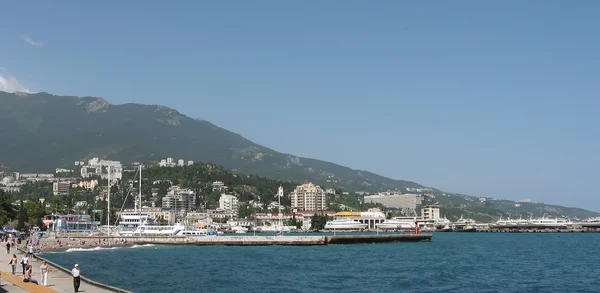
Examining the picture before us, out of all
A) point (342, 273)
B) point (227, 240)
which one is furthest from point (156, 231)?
point (342, 273)

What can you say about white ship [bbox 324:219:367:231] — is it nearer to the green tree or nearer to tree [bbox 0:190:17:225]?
the green tree

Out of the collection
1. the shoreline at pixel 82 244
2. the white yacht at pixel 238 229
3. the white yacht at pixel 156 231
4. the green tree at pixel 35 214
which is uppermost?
the green tree at pixel 35 214

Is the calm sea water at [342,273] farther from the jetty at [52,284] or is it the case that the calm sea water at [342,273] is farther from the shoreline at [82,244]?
the shoreline at [82,244]

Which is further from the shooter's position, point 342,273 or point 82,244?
point 82,244

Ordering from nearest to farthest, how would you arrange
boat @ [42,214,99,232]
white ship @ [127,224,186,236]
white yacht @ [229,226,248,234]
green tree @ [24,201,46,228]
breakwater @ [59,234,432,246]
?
1. breakwater @ [59,234,432,246]
2. white ship @ [127,224,186,236]
3. boat @ [42,214,99,232]
4. green tree @ [24,201,46,228]
5. white yacht @ [229,226,248,234]

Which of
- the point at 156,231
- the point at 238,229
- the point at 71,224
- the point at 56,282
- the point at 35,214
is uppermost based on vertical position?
the point at 35,214

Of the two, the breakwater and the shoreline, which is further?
the breakwater

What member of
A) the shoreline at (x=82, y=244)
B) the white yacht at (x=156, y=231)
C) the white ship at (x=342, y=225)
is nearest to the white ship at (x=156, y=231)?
the white yacht at (x=156, y=231)

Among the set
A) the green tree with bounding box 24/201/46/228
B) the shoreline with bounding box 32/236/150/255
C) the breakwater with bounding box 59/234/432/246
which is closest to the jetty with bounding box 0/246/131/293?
the shoreline with bounding box 32/236/150/255

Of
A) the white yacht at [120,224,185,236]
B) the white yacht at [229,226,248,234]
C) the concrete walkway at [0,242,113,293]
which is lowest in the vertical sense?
the white yacht at [229,226,248,234]

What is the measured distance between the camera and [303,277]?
46281 millimetres

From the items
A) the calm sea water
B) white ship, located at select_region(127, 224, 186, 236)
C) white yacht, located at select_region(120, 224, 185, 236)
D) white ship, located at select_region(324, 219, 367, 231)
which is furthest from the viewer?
white ship, located at select_region(324, 219, 367, 231)

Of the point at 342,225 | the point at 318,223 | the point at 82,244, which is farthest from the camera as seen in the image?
the point at 318,223

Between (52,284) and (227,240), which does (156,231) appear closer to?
(227,240)
